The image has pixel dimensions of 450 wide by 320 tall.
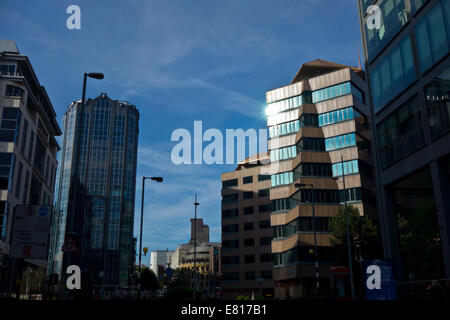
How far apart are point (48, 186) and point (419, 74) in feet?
263

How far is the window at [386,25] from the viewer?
3020 cm

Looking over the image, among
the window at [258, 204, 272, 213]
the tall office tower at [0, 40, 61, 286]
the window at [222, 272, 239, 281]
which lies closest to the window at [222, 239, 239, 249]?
the window at [222, 272, 239, 281]

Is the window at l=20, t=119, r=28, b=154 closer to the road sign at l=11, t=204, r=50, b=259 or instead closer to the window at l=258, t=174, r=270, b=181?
the window at l=258, t=174, r=270, b=181

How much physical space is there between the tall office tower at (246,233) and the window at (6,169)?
159 feet

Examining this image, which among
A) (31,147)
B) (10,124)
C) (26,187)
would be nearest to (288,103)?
(10,124)

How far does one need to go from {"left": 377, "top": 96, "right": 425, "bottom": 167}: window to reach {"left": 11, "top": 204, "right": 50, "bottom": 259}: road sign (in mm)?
23200

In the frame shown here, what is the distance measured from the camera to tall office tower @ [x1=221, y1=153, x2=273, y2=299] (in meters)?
89.6

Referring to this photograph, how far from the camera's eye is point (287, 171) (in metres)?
69.7

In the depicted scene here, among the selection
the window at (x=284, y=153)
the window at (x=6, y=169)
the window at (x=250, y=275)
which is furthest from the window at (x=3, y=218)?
the window at (x=250, y=275)

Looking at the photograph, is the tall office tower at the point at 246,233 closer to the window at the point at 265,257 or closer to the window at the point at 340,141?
the window at the point at 265,257

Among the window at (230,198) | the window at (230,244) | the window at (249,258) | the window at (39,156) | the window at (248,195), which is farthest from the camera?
the window at (230,198)
